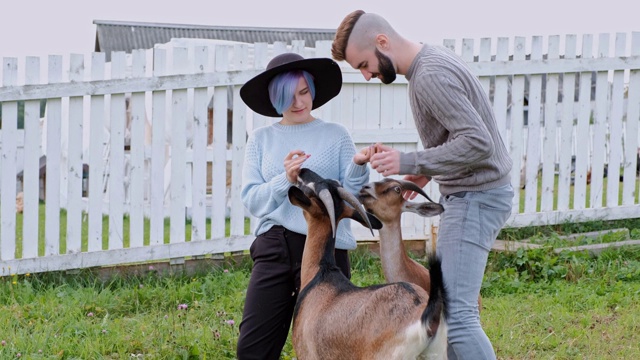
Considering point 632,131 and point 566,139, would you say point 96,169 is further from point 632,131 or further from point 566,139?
point 632,131

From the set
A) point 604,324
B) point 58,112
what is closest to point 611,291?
point 604,324

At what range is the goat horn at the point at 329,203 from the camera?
3.86 m

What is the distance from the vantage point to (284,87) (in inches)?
167

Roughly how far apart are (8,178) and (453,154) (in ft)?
15.0

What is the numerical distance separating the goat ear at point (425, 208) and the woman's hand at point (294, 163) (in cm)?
69

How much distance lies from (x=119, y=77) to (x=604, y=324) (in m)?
4.01

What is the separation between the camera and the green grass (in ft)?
17.8

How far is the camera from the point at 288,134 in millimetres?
4332

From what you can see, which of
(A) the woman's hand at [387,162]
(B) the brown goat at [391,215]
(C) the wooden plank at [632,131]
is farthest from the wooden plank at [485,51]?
(A) the woman's hand at [387,162]

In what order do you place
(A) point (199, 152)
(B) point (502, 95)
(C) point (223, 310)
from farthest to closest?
1. (B) point (502, 95)
2. (A) point (199, 152)
3. (C) point (223, 310)

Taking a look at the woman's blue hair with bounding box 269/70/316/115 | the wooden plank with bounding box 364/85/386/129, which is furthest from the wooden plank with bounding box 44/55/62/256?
the woman's blue hair with bounding box 269/70/316/115

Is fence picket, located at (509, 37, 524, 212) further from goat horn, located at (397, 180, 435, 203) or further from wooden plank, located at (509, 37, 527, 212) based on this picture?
goat horn, located at (397, 180, 435, 203)

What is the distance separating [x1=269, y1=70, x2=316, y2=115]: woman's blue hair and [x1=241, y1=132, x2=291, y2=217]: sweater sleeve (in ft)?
0.77

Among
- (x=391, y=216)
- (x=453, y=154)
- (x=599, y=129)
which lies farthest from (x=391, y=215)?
(x=599, y=129)
